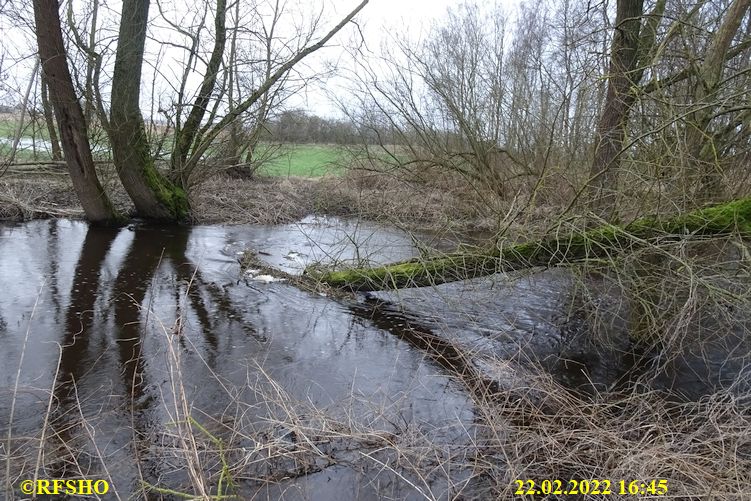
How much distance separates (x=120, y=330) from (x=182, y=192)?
7644mm

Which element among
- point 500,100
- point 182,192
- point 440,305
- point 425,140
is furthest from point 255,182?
point 440,305

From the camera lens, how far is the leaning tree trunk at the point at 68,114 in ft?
29.6

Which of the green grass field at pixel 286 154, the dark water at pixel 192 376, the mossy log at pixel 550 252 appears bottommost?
the dark water at pixel 192 376

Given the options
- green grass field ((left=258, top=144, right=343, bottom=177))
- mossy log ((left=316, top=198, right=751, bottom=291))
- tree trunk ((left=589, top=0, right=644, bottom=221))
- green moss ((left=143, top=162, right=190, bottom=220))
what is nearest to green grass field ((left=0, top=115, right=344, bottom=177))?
green grass field ((left=258, top=144, right=343, bottom=177))

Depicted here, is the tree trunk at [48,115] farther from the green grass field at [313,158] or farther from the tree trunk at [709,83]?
the tree trunk at [709,83]

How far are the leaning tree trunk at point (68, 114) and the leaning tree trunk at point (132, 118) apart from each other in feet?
2.07

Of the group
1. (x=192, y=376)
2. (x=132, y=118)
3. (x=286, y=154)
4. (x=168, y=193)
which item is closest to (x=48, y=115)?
(x=132, y=118)

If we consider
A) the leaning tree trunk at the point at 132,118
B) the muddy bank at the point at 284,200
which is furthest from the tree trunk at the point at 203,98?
the muddy bank at the point at 284,200

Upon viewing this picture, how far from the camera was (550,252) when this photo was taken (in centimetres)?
582

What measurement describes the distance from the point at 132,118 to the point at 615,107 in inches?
377

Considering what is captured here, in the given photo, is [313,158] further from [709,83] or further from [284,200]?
[709,83]

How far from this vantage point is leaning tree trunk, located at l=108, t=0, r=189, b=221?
1046cm

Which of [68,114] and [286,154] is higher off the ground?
[68,114]

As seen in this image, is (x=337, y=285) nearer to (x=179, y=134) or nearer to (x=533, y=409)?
(x=533, y=409)
